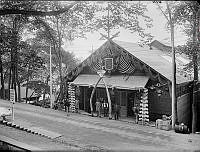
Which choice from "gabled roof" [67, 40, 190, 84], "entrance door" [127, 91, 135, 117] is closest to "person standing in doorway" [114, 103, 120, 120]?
"entrance door" [127, 91, 135, 117]

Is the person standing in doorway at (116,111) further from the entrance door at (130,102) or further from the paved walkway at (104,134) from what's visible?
the entrance door at (130,102)

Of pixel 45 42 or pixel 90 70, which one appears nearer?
pixel 45 42

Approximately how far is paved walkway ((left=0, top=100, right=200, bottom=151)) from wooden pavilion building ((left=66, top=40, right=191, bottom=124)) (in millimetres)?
2302

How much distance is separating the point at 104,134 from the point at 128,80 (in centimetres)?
548

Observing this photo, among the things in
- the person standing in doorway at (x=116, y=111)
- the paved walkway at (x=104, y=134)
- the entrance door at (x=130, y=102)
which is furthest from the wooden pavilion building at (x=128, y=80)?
the paved walkway at (x=104, y=134)

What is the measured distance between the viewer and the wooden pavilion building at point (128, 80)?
18.5 m

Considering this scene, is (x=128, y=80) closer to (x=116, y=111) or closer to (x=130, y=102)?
(x=130, y=102)

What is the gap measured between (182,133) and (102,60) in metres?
8.39

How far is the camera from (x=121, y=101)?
20.7m

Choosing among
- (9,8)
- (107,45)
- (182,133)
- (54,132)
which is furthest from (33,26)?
(182,133)

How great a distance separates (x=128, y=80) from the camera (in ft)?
64.7

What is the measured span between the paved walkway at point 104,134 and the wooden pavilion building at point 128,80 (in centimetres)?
230

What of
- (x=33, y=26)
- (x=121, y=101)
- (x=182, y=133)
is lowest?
(x=182, y=133)

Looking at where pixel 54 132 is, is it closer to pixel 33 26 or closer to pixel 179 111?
pixel 33 26
